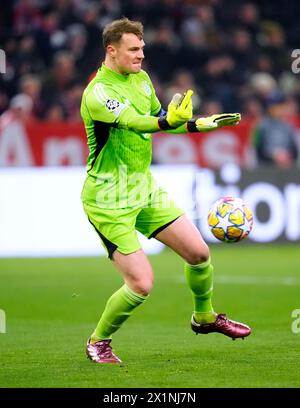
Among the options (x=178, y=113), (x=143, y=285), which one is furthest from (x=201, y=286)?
(x=178, y=113)

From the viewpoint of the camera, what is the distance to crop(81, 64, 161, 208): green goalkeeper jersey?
7887mm

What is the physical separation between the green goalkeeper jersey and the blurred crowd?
35.2 ft

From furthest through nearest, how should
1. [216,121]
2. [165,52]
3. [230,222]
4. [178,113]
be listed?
[165,52] < [230,222] < [216,121] < [178,113]

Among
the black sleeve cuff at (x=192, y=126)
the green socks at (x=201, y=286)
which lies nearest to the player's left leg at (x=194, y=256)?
the green socks at (x=201, y=286)

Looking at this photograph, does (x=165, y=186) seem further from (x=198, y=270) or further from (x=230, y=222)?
(x=198, y=270)

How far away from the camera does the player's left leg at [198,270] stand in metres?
7.98

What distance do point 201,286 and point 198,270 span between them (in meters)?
0.14

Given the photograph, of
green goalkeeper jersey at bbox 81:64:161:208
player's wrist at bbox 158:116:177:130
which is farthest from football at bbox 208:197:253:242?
player's wrist at bbox 158:116:177:130

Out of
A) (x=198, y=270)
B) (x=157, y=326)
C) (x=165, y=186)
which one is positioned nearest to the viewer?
(x=198, y=270)

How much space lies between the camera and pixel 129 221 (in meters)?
7.89

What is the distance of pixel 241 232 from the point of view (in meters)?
8.27

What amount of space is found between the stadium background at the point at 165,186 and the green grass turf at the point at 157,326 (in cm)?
2
